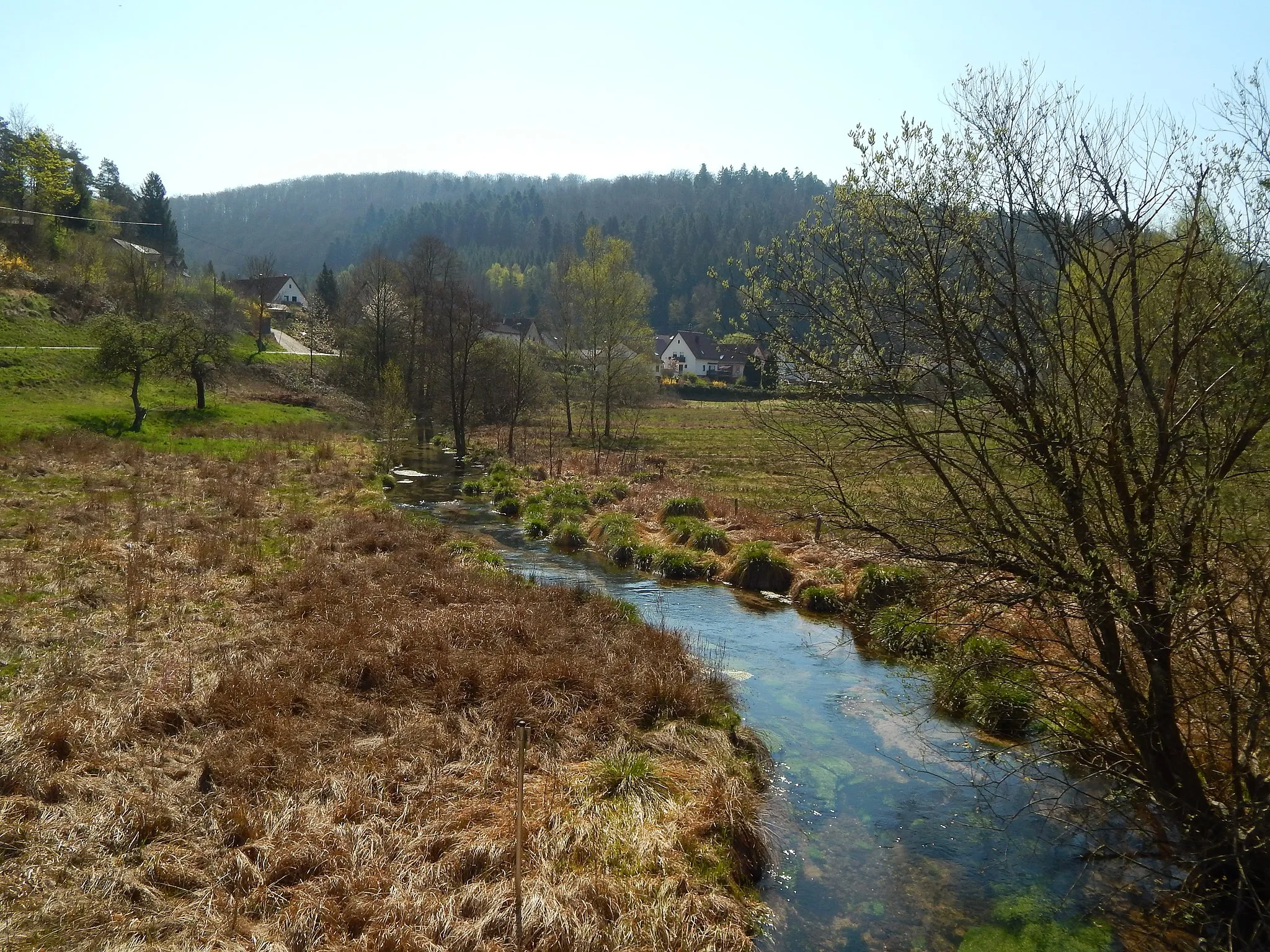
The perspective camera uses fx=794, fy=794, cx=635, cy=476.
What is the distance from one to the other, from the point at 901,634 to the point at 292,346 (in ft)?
242

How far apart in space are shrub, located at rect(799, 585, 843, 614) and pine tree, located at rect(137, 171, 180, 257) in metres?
90.8

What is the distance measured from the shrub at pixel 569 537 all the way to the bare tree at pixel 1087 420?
13.8m

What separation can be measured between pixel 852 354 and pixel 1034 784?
5509 millimetres

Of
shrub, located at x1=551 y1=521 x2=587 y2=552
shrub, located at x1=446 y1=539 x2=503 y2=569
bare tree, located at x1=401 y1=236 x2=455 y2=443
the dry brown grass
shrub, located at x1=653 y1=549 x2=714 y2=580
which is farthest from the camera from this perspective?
bare tree, located at x1=401 y1=236 x2=455 y2=443

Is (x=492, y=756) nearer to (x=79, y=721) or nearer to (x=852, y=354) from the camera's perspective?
(x=79, y=721)

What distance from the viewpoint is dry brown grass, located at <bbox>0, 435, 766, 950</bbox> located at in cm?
585

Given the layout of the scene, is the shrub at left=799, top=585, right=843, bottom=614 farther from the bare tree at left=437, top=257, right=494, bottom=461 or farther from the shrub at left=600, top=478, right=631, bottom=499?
the bare tree at left=437, top=257, right=494, bottom=461

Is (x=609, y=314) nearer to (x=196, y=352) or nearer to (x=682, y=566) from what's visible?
(x=196, y=352)

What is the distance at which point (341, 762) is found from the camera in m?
7.93

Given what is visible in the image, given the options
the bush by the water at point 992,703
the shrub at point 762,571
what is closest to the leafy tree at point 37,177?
the shrub at point 762,571

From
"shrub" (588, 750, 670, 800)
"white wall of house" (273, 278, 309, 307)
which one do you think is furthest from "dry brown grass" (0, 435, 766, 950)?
"white wall of house" (273, 278, 309, 307)

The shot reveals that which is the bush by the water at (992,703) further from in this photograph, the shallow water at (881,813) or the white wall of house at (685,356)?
the white wall of house at (685,356)

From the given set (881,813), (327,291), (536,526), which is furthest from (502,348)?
(327,291)

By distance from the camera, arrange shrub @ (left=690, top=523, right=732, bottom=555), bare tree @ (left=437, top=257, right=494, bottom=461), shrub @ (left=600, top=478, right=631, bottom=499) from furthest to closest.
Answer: bare tree @ (left=437, top=257, right=494, bottom=461), shrub @ (left=600, top=478, right=631, bottom=499), shrub @ (left=690, top=523, right=732, bottom=555)
